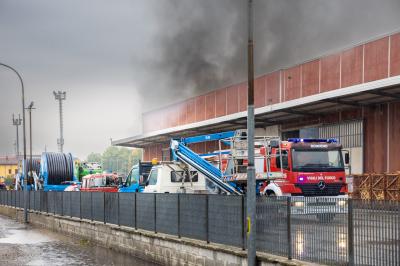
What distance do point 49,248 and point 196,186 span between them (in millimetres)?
5651

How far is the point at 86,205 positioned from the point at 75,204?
1848 millimetres

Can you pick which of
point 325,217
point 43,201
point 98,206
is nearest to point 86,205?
point 98,206

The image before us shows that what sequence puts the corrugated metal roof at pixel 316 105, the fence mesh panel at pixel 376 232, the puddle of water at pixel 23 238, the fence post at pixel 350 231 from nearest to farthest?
the fence mesh panel at pixel 376 232 → the fence post at pixel 350 231 → the puddle of water at pixel 23 238 → the corrugated metal roof at pixel 316 105

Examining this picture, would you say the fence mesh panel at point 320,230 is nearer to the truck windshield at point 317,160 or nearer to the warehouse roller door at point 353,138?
the truck windshield at point 317,160

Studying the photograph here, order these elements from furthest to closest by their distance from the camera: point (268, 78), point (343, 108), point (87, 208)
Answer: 1. point (268, 78)
2. point (343, 108)
3. point (87, 208)

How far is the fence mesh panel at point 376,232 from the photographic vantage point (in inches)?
315

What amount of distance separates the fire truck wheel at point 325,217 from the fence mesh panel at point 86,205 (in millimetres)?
14198

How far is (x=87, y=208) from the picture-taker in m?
22.7

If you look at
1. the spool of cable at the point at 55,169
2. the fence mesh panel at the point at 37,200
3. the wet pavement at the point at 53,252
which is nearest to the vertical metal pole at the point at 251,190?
the wet pavement at the point at 53,252

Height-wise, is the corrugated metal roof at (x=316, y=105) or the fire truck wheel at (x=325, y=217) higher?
the corrugated metal roof at (x=316, y=105)

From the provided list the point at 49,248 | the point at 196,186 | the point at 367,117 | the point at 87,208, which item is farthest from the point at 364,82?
the point at 49,248

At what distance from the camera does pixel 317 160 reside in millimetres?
17922

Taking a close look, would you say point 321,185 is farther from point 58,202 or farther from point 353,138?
point 58,202

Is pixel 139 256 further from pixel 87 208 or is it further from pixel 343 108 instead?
pixel 343 108
